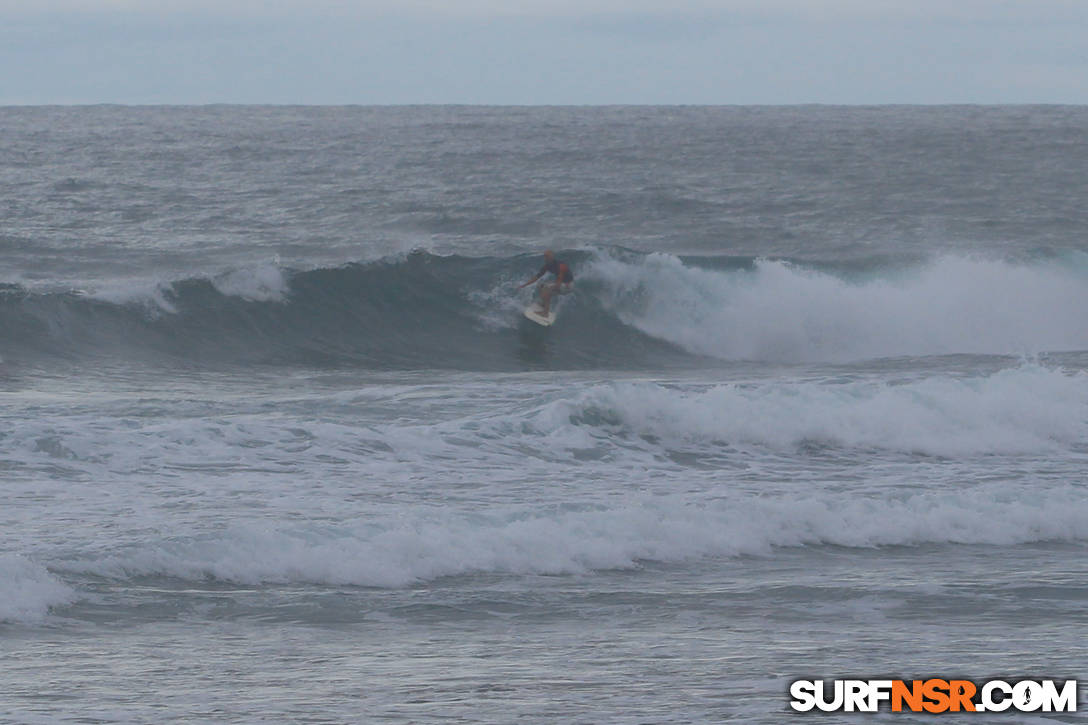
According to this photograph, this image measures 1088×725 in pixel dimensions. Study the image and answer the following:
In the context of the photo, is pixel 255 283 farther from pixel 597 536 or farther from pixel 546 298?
pixel 597 536

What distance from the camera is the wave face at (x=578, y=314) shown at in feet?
58.5

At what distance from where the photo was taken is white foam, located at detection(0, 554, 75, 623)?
7.39 m

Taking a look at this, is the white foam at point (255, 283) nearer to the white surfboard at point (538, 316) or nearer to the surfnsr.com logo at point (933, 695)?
the white surfboard at point (538, 316)

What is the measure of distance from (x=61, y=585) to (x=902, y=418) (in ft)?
25.7

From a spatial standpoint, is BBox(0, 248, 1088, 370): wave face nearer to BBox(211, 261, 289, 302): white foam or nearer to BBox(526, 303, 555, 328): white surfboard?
BBox(211, 261, 289, 302): white foam

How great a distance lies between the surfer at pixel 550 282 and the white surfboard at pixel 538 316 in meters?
0.06

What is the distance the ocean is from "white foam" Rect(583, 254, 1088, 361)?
7 centimetres

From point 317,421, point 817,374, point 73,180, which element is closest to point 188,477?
point 317,421

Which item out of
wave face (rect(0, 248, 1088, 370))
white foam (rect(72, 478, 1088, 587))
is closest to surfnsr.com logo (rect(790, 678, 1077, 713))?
white foam (rect(72, 478, 1088, 587))

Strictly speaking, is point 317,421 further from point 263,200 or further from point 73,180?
point 73,180

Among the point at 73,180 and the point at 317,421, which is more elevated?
the point at 73,180

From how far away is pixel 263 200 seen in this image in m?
29.4

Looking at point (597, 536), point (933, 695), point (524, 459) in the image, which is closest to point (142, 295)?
point (524, 459)

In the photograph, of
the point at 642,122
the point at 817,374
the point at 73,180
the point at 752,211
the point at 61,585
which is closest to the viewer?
the point at 61,585
